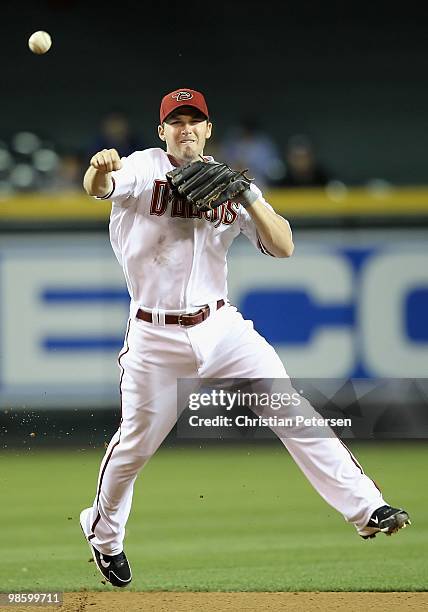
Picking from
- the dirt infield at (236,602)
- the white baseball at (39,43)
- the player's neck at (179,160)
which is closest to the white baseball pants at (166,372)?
the dirt infield at (236,602)

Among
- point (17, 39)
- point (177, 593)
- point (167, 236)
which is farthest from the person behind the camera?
point (17, 39)

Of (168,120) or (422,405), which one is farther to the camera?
(422,405)

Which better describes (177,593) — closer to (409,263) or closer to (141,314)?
(141,314)

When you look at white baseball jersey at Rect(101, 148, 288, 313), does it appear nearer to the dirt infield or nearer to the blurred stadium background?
the dirt infield

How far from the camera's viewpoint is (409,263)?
796 cm

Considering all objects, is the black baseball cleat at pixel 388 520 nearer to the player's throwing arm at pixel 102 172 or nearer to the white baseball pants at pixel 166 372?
the white baseball pants at pixel 166 372

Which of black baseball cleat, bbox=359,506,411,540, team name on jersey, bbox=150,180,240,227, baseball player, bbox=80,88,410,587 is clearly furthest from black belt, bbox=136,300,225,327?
black baseball cleat, bbox=359,506,411,540

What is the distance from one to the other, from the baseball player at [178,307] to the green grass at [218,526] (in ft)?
→ 2.49

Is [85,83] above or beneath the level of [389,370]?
above

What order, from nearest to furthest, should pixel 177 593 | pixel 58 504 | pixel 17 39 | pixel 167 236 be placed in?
pixel 167 236
pixel 177 593
pixel 58 504
pixel 17 39

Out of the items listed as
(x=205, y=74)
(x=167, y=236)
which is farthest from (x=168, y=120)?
(x=205, y=74)

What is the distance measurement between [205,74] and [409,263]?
4.22m

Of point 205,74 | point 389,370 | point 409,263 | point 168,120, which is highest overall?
point 205,74

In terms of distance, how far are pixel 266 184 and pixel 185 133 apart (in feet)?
14.8
